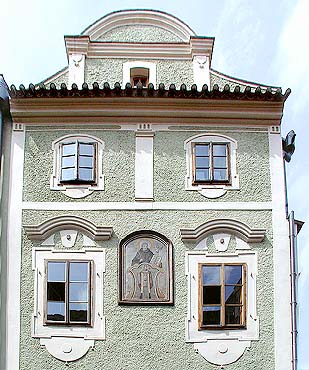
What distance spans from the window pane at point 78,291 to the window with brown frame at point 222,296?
7.55ft

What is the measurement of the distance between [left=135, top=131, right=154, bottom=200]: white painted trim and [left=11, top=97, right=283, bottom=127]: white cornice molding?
40 cm

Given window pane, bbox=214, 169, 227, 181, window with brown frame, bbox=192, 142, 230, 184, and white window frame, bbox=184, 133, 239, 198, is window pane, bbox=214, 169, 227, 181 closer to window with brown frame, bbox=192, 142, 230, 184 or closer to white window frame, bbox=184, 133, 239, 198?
window with brown frame, bbox=192, 142, 230, 184

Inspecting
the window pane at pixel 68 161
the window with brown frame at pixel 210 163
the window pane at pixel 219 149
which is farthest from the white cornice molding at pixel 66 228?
the window pane at pixel 219 149

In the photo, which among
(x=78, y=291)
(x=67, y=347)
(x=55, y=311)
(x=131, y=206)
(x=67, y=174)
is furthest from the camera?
(x=67, y=174)

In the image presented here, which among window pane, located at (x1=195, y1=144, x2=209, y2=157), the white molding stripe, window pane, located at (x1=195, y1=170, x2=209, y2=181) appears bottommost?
the white molding stripe

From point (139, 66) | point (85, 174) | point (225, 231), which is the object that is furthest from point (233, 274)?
point (139, 66)

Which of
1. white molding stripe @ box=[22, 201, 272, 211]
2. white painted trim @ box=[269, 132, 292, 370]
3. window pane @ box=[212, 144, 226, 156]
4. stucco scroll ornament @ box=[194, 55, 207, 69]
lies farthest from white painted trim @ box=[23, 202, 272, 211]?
→ stucco scroll ornament @ box=[194, 55, 207, 69]

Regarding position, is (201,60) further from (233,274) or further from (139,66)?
(233,274)

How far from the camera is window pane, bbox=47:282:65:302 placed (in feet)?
56.9

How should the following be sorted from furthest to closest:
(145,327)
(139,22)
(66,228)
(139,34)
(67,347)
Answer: (139,22) < (139,34) < (66,228) < (145,327) < (67,347)

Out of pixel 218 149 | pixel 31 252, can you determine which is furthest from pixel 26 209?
pixel 218 149

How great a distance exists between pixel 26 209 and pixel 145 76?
14.0 ft

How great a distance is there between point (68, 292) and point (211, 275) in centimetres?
290

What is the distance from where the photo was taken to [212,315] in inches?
682
